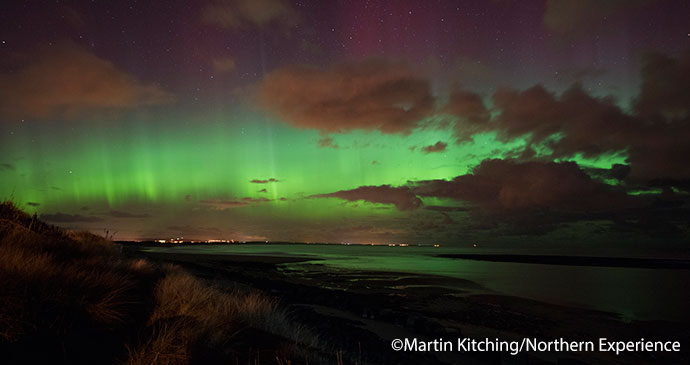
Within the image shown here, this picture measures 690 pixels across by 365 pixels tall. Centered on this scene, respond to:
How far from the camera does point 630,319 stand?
17.7 metres

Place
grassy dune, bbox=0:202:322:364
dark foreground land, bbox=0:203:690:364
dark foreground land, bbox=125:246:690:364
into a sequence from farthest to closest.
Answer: dark foreground land, bbox=125:246:690:364 → dark foreground land, bbox=0:203:690:364 → grassy dune, bbox=0:202:322:364

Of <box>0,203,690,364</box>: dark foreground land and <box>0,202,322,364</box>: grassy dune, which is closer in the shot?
<box>0,202,322,364</box>: grassy dune

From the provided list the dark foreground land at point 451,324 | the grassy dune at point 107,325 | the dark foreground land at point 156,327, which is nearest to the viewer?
the grassy dune at point 107,325

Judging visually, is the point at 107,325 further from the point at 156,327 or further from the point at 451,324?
the point at 451,324

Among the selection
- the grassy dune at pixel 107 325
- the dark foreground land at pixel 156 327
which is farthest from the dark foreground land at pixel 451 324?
the grassy dune at pixel 107 325

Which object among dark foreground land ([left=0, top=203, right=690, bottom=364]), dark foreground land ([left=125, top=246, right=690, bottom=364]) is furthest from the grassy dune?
dark foreground land ([left=125, top=246, right=690, bottom=364])

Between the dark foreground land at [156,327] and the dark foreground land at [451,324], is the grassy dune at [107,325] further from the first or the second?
the dark foreground land at [451,324]

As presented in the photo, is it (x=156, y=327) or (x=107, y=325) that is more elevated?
(x=107, y=325)

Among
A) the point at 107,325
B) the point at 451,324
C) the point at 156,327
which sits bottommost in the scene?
the point at 451,324

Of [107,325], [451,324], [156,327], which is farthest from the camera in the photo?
[451,324]

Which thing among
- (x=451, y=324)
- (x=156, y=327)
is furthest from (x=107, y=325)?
(x=451, y=324)

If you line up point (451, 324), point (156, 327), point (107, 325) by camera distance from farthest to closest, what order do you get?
point (451, 324)
point (156, 327)
point (107, 325)

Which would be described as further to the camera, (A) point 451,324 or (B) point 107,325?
(A) point 451,324

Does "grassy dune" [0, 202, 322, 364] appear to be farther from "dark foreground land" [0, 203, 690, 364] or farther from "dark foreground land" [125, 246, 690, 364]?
"dark foreground land" [125, 246, 690, 364]
